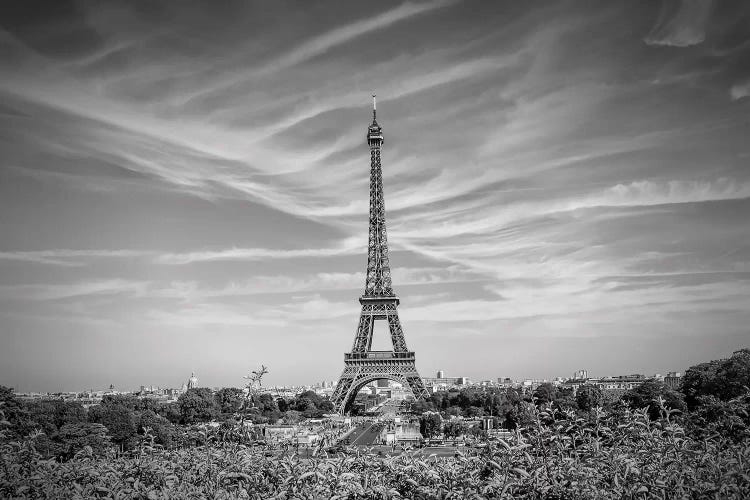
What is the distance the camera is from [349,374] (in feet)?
216

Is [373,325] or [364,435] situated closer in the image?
[364,435]

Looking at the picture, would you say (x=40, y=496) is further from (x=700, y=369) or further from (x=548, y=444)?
(x=700, y=369)

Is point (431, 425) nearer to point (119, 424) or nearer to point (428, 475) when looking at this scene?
point (119, 424)

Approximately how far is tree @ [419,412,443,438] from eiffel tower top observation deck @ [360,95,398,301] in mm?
17318

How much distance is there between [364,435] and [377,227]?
81.3ft

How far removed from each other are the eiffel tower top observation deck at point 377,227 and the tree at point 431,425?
682 inches

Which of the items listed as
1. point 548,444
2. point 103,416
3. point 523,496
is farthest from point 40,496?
point 103,416

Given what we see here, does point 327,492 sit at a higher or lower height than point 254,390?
lower

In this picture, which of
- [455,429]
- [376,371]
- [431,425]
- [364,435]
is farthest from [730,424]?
[376,371]

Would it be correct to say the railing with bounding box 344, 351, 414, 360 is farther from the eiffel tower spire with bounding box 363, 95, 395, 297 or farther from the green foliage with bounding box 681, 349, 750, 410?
the green foliage with bounding box 681, 349, 750, 410

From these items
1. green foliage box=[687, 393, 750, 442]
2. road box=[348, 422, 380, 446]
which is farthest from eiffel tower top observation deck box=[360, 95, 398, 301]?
→ green foliage box=[687, 393, 750, 442]

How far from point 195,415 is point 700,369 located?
193 feet

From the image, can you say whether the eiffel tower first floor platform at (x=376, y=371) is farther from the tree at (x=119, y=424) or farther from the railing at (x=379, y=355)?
the tree at (x=119, y=424)

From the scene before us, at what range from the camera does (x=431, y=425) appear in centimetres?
5544
